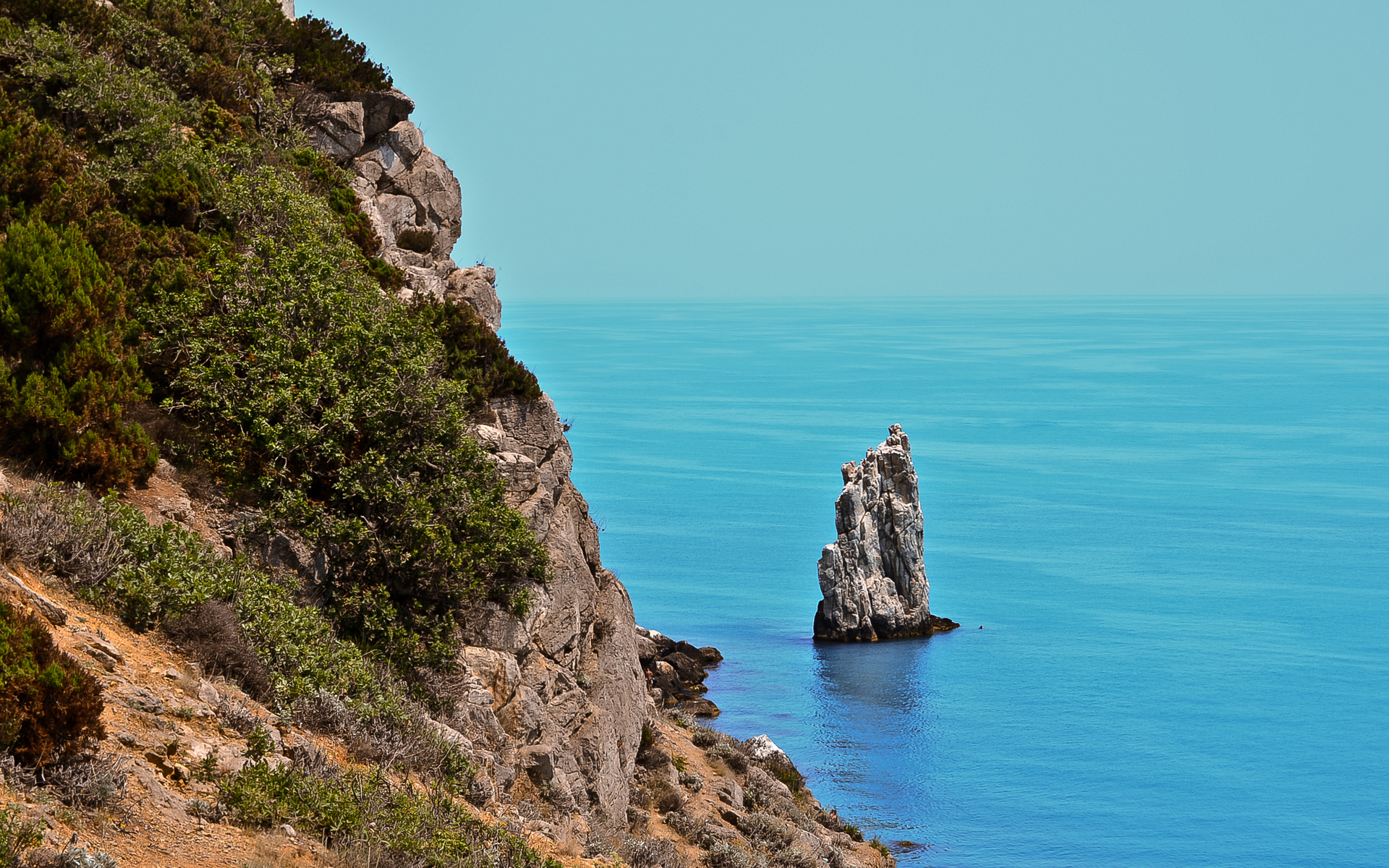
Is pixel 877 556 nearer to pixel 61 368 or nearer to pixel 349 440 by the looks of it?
pixel 349 440

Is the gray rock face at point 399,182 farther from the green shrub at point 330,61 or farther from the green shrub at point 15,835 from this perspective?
the green shrub at point 15,835

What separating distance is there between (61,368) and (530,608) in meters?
7.99

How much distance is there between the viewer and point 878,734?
74625mm

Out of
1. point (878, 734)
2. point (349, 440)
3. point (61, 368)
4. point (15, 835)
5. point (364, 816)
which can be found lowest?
point (15, 835)

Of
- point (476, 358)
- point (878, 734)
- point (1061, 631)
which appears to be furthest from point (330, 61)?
point (1061, 631)

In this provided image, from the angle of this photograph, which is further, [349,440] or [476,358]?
[476,358]

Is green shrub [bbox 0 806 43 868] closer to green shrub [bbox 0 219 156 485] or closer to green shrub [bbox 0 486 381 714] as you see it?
green shrub [bbox 0 486 381 714]

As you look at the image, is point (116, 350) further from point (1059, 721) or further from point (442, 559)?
point (1059, 721)

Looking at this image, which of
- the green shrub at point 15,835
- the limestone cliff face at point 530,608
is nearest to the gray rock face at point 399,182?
the limestone cliff face at point 530,608

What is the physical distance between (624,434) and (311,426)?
14699 centimetres

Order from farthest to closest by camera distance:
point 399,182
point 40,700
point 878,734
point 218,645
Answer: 1. point 878,734
2. point 399,182
3. point 218,645
4. point 40,700

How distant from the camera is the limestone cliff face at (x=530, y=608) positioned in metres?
18.2

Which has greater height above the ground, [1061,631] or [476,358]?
[1061,631]

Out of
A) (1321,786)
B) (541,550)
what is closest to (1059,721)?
(1321,786)
